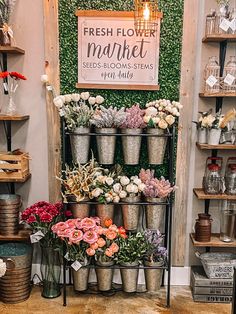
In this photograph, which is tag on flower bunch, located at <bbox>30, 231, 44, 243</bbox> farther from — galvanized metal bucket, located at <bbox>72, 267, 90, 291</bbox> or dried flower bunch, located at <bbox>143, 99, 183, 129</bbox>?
dried flower bunch, located at <bbox>143, 99, 183, 129</bbox>

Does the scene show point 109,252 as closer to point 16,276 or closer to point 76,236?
point 76,236

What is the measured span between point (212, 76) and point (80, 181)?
3.86 feet

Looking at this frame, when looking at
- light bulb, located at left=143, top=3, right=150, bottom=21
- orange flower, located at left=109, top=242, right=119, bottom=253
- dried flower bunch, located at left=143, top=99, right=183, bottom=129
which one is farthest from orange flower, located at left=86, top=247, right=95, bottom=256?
light bulb, located at left=143, top=3, right=150, bottom=21

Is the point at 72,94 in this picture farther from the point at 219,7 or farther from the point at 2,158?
the point at 219,7

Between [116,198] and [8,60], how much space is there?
1.29 meters

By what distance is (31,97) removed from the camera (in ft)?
9.34

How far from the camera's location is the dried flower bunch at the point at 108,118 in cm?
256

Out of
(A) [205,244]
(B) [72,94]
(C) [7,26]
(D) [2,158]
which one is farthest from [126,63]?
(A) [205,244]

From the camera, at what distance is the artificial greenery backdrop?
2695 mm

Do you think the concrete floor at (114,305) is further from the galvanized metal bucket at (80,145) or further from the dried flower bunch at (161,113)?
the dried flower bunch at (161,113)

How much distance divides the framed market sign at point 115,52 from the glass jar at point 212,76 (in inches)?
14.3

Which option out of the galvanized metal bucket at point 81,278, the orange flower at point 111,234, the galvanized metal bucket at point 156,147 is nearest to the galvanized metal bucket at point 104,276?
the galvanized metal bucket at point 81,278

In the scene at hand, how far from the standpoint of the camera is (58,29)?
2725 mm

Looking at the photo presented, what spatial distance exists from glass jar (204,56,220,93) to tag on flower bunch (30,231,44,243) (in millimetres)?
1543
